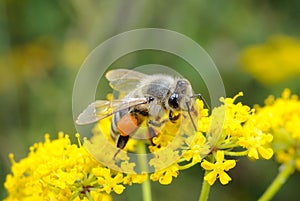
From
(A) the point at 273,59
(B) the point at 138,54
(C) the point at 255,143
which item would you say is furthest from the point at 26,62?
(C) the point at 255,143

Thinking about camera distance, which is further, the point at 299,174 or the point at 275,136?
the point at 299,174

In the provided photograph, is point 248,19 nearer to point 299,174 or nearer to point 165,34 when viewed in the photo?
point 165,34

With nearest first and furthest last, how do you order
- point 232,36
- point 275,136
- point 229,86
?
point 275,136 → point 229,86 → point 232,36

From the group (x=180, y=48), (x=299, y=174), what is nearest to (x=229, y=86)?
(x=180, y=48)

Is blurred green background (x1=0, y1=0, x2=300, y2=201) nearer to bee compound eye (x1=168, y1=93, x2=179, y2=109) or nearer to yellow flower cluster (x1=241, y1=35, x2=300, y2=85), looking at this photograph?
yellow flower cluster (x1=241, y1=35, x2=300, y2=85)

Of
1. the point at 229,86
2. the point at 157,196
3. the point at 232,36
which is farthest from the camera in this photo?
the point at 232,36

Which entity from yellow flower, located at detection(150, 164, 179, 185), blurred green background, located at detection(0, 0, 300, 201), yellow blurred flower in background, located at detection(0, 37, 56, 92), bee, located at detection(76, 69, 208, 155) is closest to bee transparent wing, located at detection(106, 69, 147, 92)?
bee, located at detection(76, 69, 208, 155)

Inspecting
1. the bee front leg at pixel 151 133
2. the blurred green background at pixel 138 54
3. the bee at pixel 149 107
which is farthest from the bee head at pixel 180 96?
the blurred green background at pixel 138 54
